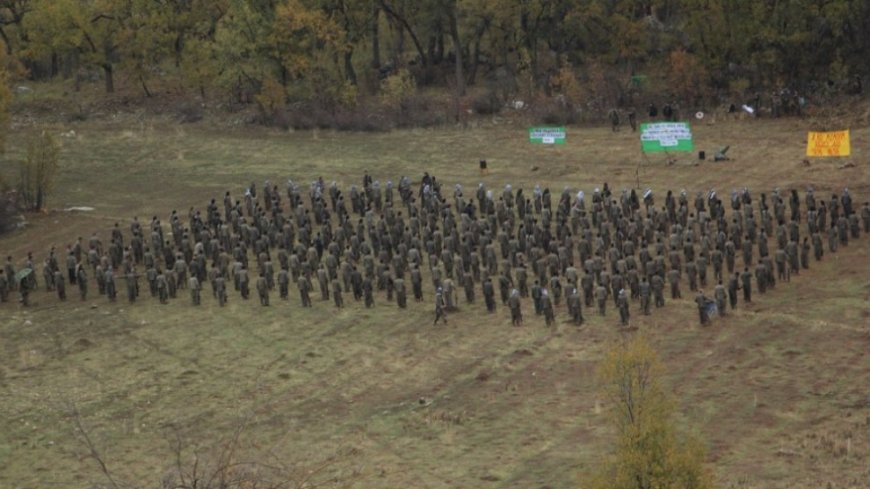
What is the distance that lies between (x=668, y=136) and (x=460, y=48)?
21232mm

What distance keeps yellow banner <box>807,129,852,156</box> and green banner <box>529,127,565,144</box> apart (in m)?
10.1

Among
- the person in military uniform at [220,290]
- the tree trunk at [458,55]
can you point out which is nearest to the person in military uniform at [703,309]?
the person in military uniform at [220,290]

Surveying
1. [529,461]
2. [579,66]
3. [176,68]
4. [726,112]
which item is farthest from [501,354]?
[176,68]

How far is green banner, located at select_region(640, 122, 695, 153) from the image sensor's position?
5094 centimetres

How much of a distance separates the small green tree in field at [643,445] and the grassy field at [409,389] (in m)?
3.59

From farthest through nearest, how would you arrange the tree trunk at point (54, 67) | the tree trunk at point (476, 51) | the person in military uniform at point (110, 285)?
the tree trunk at point (54, 67)
the tree trunk at point (476, 51)
the person in military uniform at point (110, 285)

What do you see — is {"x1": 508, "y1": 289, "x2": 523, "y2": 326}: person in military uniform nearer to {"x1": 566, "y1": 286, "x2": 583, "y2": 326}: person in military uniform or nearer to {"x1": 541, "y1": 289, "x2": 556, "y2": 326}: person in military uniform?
{"x1": 541, "y1": 289, "x2": 556, "y2": 326}: person in military uniform

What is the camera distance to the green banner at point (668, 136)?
167ft

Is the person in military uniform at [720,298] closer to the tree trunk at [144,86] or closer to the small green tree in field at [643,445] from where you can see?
the small green tree in field at [643,445]

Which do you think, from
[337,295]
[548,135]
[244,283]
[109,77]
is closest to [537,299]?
[337,295]

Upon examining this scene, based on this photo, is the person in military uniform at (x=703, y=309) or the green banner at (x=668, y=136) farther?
the green banner at (x=668, y=136)

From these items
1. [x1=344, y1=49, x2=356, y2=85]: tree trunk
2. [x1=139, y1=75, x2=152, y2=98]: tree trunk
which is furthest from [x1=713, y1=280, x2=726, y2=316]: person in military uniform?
[x1=139, y1=75, x2=152, y2=98]: tree trunk

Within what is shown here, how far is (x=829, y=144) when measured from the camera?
49.8m

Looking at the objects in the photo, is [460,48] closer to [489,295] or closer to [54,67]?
[54,67]
